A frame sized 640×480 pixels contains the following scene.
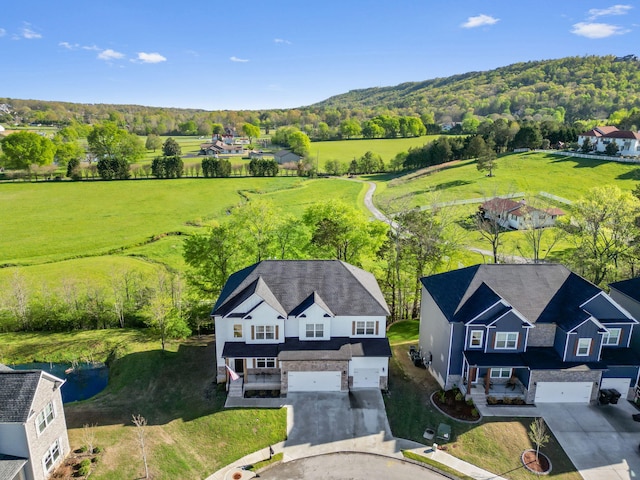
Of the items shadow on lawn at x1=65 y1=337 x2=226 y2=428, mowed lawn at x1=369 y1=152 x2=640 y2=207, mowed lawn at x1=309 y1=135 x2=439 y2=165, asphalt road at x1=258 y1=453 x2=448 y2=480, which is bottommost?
Result: asphalt road at x1=258 y1=453 x2=448 y2=480

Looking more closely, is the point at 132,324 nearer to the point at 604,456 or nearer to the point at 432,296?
the point at 432,296

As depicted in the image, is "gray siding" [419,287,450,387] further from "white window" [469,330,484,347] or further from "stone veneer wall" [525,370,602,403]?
"stone veneer wall" [525,370,602,403]

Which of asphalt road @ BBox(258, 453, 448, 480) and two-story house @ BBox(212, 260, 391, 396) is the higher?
two-story house @ BBox(212, 260, 391, 396)

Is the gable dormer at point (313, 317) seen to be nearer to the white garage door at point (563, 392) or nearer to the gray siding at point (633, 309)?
the white garage door at point (563, 392)

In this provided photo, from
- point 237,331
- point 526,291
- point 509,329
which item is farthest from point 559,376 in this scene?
point 237,331

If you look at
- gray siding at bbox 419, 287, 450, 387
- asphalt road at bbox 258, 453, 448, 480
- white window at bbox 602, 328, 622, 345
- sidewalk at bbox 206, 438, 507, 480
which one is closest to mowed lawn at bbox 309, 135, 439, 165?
gray siding at bbox 419, 287, 450, 387

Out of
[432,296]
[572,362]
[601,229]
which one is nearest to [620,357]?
[572,362]

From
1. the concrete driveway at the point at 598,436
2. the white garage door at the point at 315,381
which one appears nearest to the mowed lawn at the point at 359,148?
the white garage door at the point at 315,381

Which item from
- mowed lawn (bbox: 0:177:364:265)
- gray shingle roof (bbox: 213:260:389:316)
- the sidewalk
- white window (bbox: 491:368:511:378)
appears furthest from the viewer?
mowed lawn (bbox: 0:177:364:265)
